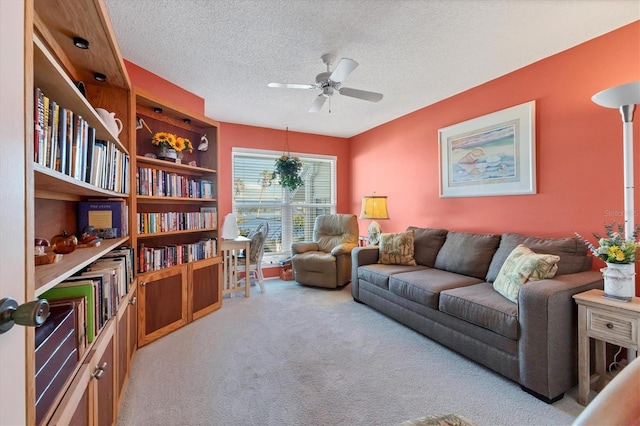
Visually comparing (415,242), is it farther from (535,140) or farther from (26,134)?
(26,134)

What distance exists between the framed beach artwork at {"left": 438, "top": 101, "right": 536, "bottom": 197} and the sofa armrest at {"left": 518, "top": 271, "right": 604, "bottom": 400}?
1.31 metres

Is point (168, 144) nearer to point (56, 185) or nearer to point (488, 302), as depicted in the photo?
point (56, 185)

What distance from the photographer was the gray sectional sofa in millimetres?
1729

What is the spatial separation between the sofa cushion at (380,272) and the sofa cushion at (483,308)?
722 mm

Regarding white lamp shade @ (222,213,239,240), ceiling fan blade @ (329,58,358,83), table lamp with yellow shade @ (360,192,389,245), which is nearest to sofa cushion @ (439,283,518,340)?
table lamp with yellow shade @ (360,192,389,245)

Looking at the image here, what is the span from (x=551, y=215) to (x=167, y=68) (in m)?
3.92

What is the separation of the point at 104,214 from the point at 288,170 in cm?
285

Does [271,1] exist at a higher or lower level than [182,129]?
higher

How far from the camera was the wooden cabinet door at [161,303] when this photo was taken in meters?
2.43

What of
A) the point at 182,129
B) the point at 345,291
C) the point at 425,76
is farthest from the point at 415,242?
the point at 182,129

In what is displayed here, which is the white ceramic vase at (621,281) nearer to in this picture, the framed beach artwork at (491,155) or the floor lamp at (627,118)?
the floor lamp at (627,118)

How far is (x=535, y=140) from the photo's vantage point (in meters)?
2.67

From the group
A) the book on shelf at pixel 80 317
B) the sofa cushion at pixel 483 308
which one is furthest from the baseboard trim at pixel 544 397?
the book on shelf at pixel 80 317

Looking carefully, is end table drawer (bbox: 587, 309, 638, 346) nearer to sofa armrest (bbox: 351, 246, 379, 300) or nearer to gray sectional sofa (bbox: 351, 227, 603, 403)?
gray sectional sofa (bbox: 351, 227, 603, 403)
